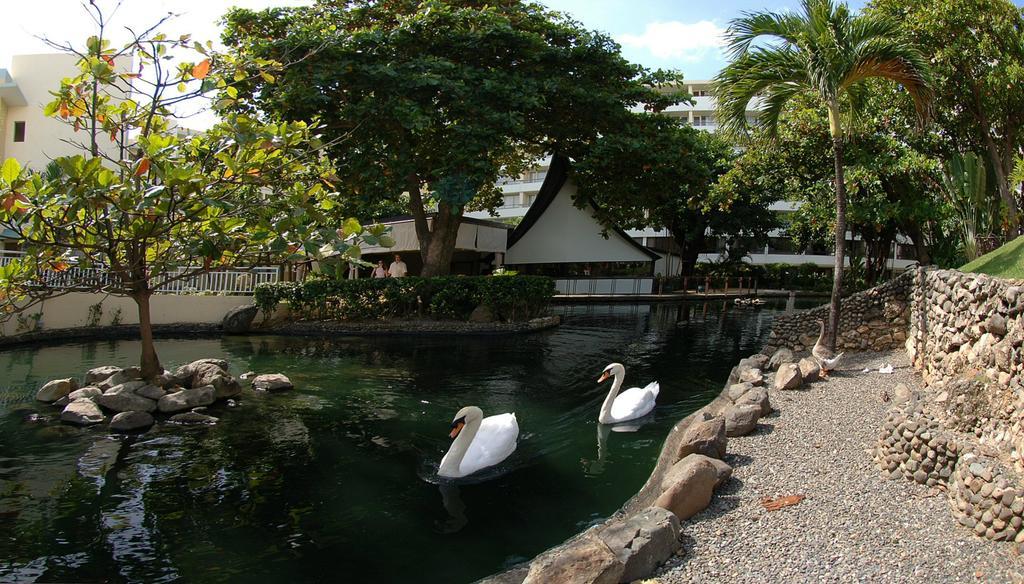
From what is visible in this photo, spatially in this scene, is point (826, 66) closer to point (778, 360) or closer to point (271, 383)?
point (778, 360)

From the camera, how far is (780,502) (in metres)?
4.87

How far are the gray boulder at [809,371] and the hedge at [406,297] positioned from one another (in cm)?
941

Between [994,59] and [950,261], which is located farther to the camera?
[950,261]

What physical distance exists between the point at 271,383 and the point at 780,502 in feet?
25.5

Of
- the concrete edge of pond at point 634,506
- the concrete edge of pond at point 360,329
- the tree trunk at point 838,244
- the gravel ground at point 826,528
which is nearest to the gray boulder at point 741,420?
the gravel ground at point 826,528

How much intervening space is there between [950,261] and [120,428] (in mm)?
17933

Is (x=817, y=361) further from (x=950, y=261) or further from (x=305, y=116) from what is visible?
(x=305, y=116)

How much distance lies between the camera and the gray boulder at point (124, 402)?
27.4 feet

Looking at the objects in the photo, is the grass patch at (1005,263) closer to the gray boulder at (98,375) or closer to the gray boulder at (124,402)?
the gray boulder at (124,402)

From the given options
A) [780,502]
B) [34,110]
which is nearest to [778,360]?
[780,502]

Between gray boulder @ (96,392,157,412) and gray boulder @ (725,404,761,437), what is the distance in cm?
702

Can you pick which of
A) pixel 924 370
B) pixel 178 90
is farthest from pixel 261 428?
pixel 924 370

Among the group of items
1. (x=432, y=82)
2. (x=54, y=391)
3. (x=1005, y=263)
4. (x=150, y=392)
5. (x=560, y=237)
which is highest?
(x=432, y=82)

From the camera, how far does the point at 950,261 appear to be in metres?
16.5
